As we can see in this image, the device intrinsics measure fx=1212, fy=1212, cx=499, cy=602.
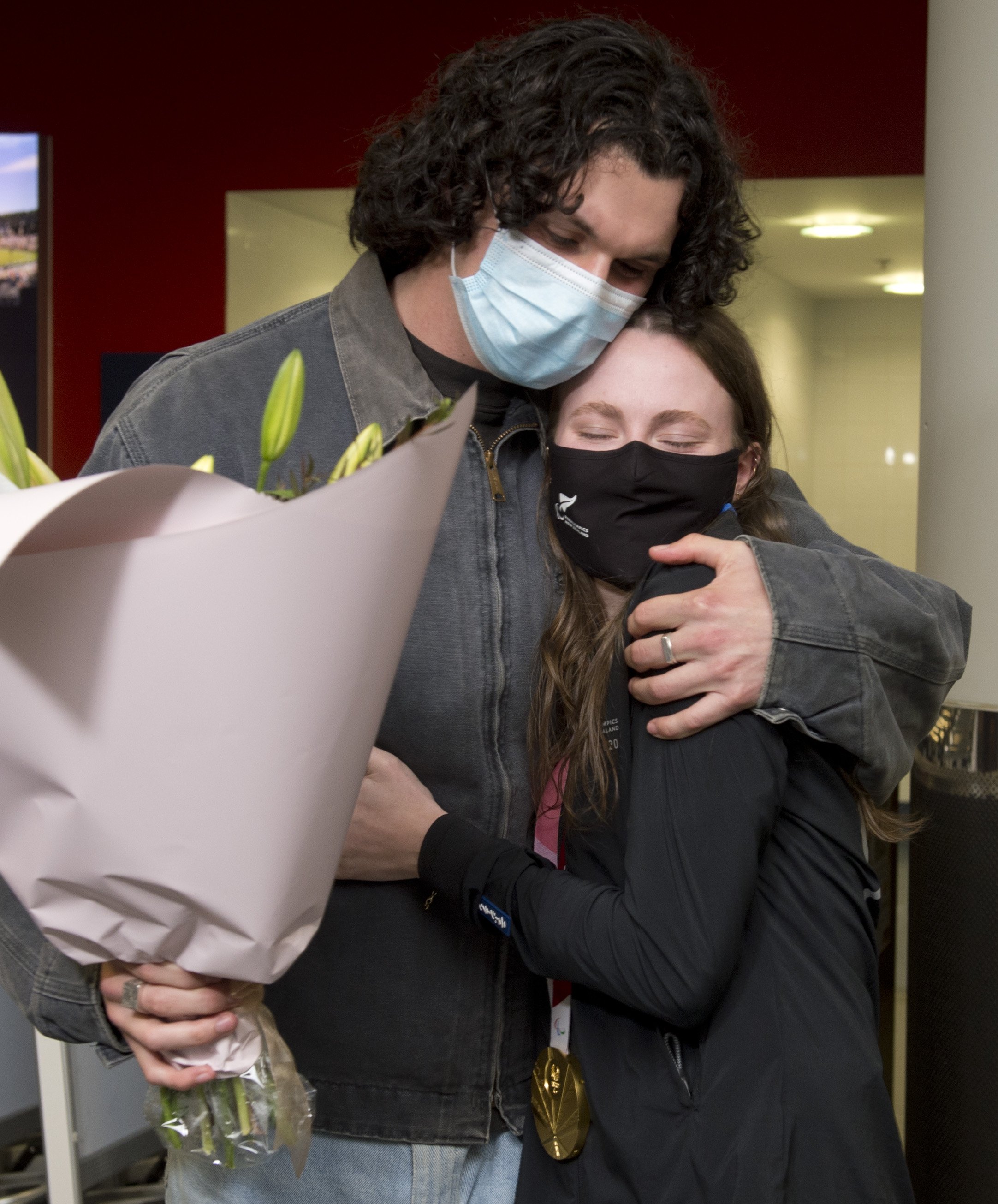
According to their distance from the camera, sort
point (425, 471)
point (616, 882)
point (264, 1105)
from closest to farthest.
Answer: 1. point (425, 471)
2. point (264, 1105)
3. point (616, 882)

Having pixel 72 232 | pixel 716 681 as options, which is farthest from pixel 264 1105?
pixel 72 232

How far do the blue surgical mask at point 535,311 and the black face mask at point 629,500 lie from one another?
10 centimetres

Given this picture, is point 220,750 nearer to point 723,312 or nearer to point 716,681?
point 716,681

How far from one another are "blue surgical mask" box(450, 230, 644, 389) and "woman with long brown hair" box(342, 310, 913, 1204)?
0.04 m

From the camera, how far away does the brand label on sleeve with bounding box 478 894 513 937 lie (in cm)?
112

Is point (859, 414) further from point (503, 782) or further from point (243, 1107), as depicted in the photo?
point (243, 1107)

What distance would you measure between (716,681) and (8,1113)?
63.9 inches

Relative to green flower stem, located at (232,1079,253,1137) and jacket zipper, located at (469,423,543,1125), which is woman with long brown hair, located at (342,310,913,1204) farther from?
green flower stem, located at (232,1079,253,1137)

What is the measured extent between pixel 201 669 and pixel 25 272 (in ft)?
13.0

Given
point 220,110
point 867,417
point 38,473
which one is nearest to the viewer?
point 38,473

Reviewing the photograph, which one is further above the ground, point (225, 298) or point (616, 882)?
point (225, 298)

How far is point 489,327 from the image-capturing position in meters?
1.28

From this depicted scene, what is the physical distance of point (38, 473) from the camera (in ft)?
2.81

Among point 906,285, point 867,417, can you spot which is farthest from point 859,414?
point 906,285
